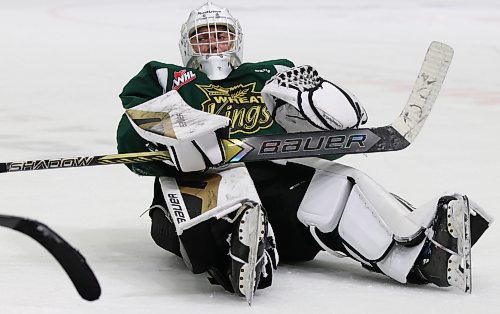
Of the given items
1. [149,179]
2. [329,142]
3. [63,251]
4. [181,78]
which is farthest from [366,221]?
[149,179]

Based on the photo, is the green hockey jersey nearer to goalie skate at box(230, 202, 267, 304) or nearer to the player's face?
the player's face

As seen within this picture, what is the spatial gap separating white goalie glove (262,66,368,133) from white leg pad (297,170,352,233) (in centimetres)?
11

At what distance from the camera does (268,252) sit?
95.9 inches

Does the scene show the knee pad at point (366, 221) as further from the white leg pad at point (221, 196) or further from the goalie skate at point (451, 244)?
the white leg pad at point (221, 196)

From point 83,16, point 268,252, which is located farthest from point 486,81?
point 268,252

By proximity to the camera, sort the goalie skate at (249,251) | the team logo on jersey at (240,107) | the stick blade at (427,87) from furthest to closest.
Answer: the team logo on jersey at (240,107), the stick blade at (427,87), the goalie skate at (249,251)

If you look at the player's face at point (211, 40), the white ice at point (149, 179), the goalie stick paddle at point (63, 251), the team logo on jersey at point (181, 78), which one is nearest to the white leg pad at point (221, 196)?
the white ice at point (149, 179)

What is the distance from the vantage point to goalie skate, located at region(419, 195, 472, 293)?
7.82 feet

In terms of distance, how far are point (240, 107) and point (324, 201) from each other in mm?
360

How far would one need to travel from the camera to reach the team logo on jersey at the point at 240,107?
2.77 meters

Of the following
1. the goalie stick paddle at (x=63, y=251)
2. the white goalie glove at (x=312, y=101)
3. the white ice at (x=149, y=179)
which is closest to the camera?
the goalie stick paddle at (x=63, y=251)

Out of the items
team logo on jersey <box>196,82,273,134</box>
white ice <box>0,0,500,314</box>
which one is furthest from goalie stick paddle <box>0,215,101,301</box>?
team logo on jersey <box>196,82,273,134</box>

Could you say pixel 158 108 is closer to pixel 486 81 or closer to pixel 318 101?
pixel 318 101

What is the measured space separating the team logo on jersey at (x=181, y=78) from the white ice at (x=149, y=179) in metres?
0.38
